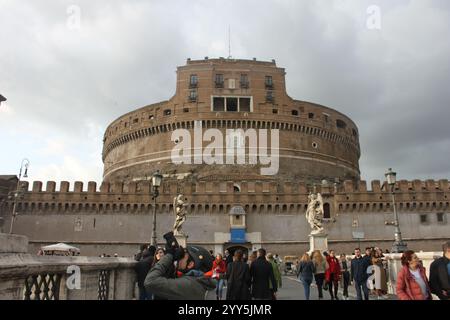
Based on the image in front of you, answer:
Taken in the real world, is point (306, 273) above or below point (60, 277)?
below

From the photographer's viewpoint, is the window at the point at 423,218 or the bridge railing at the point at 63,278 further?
the window at the point at 423,218

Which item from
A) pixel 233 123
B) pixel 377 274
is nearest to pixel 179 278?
pixel 377 274

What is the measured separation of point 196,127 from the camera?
40.9 metres

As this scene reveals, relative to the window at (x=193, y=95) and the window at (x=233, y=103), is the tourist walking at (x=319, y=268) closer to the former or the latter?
the window at (x=233, y=103)

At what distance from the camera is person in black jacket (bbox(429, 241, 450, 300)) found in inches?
182

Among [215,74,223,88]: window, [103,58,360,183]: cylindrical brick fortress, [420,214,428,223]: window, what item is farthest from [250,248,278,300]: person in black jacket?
[215,74,223,88]: window

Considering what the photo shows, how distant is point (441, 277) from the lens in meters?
4.70

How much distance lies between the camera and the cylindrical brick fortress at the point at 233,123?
40719mm

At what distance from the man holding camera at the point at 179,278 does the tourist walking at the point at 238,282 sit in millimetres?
2394

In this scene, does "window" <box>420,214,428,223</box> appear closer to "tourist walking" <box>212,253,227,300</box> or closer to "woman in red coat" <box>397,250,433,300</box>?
"tourist walking" <box>212,253,227,300</box>

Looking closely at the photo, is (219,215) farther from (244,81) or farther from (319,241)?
(244,81)

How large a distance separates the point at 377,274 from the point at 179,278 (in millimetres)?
6832

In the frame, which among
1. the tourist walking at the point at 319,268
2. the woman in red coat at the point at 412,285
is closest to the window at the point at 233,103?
the tourist walking at the point at 319,268

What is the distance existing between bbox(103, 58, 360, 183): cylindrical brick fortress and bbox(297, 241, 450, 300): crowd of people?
2960 centimetres
